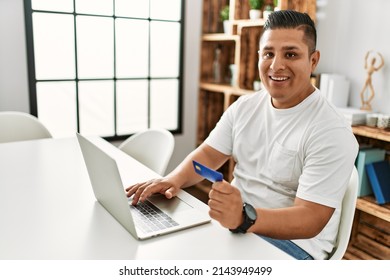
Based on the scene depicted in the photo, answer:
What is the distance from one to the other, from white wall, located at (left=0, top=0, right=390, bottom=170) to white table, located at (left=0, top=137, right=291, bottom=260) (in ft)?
4.11

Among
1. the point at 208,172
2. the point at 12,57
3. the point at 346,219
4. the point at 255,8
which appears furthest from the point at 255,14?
the point at 208,172

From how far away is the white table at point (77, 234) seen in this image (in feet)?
3.05

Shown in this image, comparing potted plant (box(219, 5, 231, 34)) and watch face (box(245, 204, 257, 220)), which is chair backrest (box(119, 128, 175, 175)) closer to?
watch face (box(245, 204, 257, 220))

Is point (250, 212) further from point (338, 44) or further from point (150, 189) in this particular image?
point (338, 44)

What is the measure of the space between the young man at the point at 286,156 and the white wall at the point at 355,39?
3.30 feet

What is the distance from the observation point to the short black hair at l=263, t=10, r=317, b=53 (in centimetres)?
127

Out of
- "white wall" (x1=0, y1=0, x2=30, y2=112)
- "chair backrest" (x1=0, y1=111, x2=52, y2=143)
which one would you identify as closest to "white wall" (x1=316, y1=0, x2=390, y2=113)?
"chair backrest" (x1=0, y1=111, x2=52, y2=143)

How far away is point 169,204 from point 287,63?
60 centimetres

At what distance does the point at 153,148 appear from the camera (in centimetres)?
187

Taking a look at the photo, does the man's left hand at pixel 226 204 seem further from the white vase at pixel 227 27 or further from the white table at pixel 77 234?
the white vase at pixel 227 27

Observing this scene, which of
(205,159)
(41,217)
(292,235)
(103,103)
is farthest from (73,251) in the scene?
(103,103)

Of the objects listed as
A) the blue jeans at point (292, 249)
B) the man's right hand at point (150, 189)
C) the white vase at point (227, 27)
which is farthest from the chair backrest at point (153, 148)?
the white vase at point (227, 27)
